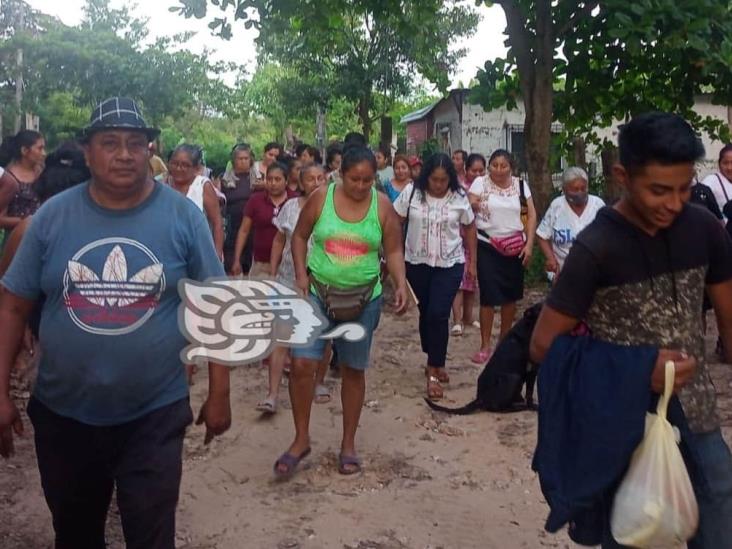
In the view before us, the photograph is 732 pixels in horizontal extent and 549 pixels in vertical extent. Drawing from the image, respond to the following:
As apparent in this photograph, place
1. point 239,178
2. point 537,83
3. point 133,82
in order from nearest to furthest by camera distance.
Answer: point 239,178, point 537,83, point 133,82

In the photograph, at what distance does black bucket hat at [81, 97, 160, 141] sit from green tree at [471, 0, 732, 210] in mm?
7869

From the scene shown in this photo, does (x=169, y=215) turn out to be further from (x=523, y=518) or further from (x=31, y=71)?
(x=31, y=71)

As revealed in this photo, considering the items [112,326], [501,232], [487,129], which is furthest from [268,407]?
[487,129]

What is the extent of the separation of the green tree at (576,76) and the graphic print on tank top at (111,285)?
8.11 meters

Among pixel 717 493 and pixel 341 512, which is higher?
pixel 717 493

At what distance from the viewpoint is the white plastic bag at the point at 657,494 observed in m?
2.49

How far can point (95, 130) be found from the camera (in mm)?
3076

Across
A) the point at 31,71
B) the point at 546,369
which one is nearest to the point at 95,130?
the point at 546,369

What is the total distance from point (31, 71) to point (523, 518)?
28361mm

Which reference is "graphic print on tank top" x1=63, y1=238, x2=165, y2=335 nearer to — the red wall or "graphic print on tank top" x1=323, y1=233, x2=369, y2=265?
"graphic print on tank top" x1=323, y1=233, x2=369, y2=265

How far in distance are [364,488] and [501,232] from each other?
3027 mm

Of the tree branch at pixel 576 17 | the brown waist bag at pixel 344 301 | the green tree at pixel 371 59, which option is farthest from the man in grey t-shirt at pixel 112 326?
the green tree at pixel 371 59

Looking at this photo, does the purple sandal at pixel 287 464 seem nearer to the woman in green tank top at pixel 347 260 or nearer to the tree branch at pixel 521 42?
the woman in green tank top at pixel 347 260

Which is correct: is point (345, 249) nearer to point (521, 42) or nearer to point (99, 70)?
point (521, 42)
